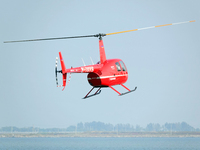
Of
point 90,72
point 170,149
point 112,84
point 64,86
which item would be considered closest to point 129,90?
point 112,84

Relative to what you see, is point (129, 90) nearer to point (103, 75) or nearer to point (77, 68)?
point (103, 75)

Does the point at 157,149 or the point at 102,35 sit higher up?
the point at 102,35

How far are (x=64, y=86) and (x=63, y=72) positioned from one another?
1255mm

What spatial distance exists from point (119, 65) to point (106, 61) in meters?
1.58

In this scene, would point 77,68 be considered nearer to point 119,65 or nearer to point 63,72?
point 63,72

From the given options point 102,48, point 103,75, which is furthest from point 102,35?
point 103,75

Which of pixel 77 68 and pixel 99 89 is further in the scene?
pixel 99 89

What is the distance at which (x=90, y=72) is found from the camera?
137 ft

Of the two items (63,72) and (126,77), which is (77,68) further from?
(126,77)

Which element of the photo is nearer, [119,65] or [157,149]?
[119,65]

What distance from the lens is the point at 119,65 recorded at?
44219 mm

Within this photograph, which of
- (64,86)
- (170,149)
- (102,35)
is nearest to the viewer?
(64,86)

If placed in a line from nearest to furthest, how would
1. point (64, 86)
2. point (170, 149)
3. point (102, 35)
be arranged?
point (64, 86) < point (102, 35) < point (170, 149)

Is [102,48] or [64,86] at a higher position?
[102,48]
